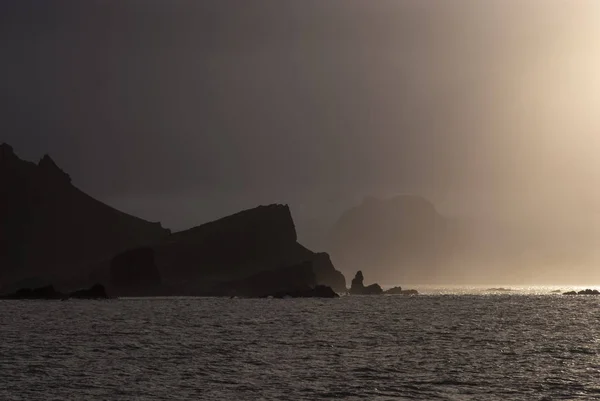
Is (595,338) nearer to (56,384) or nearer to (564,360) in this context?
(564,360)

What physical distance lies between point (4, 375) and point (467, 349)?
44.8 meters

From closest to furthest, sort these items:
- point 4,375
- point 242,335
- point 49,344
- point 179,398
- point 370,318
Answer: point 179,398
point 4,375
point 49,344
point 242,335
point 370,318

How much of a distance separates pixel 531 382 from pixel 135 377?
1130 inches

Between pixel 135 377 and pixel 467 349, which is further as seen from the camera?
pixel 467 349

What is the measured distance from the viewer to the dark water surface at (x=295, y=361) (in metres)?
55.9

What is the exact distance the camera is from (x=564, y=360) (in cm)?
7538

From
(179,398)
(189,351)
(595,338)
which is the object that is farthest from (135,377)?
(595,338)

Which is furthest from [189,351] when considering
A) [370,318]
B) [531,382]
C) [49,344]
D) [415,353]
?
[370,318]

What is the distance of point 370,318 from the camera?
142 m

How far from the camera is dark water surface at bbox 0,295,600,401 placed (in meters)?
55.9

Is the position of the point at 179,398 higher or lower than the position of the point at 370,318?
lower

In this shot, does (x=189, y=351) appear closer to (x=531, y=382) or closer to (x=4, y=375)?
(x=4, y=375)

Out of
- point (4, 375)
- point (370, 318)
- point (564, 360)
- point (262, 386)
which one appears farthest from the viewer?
point (370, 318)

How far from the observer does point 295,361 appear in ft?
240
